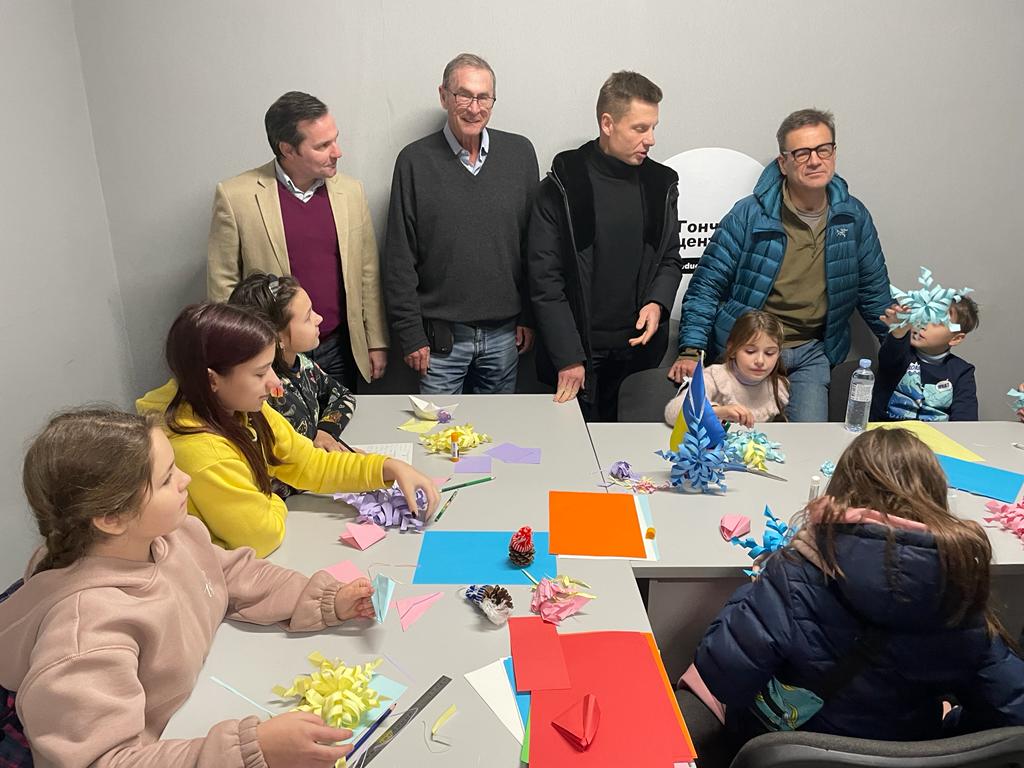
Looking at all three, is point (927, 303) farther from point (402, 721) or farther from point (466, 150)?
point (402, 721)

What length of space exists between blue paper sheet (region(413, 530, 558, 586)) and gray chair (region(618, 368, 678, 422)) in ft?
3.92

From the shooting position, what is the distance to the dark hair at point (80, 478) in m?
1.25

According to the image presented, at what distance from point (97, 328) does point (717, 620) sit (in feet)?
10.1

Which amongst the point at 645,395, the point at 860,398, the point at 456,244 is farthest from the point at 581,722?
the point at 456,244

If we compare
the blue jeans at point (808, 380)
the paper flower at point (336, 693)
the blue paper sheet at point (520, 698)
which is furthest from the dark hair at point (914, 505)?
the blue jeans at point (808, 380)

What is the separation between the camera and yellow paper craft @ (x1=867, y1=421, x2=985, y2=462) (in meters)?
2.47

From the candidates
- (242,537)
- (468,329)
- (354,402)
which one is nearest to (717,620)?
(242,537)

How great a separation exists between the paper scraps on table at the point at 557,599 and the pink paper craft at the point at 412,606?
0.22 metres

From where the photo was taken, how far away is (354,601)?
1.57 metres

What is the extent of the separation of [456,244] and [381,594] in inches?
78.5

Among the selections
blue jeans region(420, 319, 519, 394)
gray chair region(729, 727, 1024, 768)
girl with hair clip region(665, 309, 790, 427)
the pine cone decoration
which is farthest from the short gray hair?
gray chair region(729, 727, 1024, 768)

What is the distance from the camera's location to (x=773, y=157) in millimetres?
3645

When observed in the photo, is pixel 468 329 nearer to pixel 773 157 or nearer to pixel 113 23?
pixel 773 157

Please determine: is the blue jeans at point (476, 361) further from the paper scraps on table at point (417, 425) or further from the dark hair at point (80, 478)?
the dark hair at point (80, 478)
